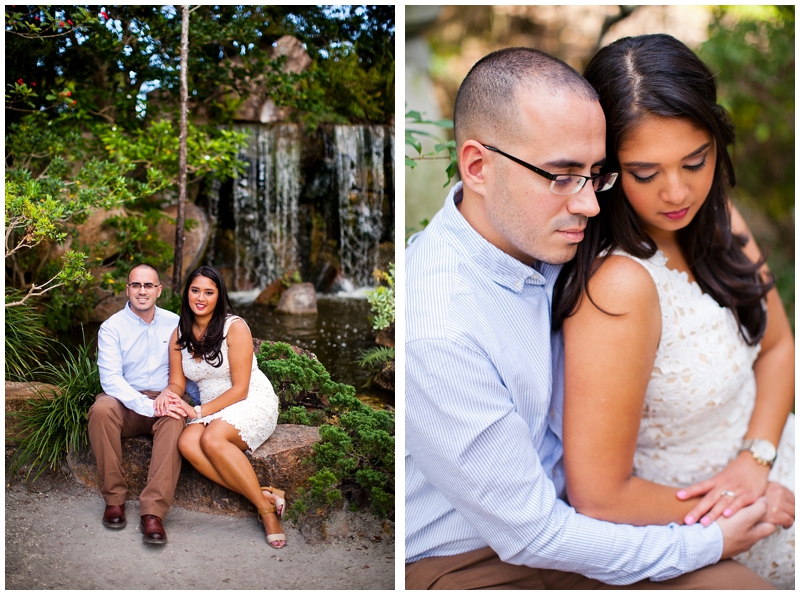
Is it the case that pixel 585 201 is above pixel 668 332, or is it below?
above

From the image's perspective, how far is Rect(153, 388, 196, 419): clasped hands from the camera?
1.70m

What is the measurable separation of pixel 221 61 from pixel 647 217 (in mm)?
1330

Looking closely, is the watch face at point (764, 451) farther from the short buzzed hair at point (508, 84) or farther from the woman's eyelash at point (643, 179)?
the short buzzed hair at point (508, 84)

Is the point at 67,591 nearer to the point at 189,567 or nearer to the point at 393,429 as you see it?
the point at 189,567

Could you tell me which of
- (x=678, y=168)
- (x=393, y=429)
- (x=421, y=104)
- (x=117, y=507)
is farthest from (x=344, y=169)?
(x=117, y=507)

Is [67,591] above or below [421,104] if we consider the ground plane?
below

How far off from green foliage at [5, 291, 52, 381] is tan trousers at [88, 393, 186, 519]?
254mm

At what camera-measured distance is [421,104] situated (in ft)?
8.86

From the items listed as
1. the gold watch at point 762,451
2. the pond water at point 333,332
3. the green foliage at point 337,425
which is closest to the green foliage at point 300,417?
the green foliage at point 337,425

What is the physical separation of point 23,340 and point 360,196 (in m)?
1.11

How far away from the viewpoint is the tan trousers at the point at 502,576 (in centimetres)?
159

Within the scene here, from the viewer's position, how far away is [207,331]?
175cm

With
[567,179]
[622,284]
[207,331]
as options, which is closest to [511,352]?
[622,284]

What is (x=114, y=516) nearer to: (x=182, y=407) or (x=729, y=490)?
(x=182, y=407)
